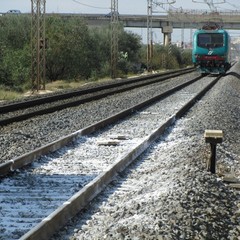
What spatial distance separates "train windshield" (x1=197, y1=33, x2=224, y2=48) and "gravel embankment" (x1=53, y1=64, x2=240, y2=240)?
31.6m

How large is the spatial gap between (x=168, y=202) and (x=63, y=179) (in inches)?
79.6

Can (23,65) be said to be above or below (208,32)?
below

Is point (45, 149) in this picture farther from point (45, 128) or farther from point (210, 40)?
point (210, 40)

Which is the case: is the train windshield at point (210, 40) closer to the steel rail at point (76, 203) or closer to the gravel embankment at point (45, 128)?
the gravel embankment at point (45, 128)

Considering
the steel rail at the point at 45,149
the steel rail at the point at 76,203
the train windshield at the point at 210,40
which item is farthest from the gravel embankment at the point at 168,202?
the train windshield at the point at 210,40

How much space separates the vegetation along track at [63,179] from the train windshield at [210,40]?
28780 millimetres

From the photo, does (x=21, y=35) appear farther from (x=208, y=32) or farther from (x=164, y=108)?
(x=164, y=108)

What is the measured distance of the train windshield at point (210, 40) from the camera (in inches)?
1624

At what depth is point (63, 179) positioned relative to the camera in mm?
7859

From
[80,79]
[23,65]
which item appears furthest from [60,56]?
[23,65]

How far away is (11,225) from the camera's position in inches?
225

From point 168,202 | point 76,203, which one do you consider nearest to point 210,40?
point 168,202

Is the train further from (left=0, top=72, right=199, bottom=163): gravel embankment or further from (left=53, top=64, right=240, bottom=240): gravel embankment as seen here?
(left=53, top=64, right=240, bottom=240): gravel embankment

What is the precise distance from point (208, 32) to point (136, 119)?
27.5 meters
